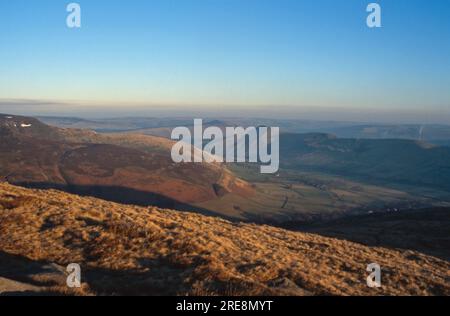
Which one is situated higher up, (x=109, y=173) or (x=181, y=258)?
(x=181, y=258)

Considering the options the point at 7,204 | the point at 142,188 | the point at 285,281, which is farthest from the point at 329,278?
the point at 142,188

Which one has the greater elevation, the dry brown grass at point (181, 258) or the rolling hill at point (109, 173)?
the dry brown grass at point (181, 258)

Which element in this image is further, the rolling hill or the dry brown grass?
the rolling hill

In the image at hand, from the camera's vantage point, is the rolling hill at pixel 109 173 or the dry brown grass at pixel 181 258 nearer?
the dry brown grass at pixel 181 258

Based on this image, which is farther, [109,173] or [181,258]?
[109,173]

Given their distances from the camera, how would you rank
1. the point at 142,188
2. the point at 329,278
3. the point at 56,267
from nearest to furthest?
the point at 56,267
the point at 329,278
the point at 142,188

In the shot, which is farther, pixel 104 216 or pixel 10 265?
pixel 104 216

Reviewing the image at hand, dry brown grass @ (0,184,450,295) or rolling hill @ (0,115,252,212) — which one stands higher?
dry brown grass @ (0,184,450,295)
